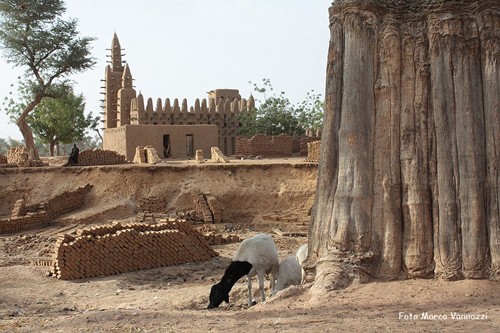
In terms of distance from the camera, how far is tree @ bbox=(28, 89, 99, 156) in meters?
48.1

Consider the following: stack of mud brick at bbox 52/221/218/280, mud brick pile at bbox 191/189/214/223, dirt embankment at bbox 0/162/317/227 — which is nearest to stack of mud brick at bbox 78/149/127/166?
dirt embankment at bbox 0/162/317/227

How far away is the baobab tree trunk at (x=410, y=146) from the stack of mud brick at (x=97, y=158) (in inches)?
737

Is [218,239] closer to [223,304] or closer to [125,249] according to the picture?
[125,249]

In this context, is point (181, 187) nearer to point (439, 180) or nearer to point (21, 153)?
point (21, 153)

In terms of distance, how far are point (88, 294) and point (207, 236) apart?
6.12m

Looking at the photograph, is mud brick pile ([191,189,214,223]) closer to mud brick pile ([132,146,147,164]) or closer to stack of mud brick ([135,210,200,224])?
stack of mud brick ([135,210,200,224])

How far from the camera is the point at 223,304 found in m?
10.6

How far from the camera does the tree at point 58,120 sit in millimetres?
48062

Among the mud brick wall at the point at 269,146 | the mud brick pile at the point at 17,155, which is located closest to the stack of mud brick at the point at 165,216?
the mud brick pile at the point at 17,155

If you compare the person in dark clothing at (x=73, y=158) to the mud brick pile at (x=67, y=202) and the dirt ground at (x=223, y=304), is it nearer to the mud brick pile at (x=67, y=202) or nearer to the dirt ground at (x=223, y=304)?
the mud brick pile at (x=67, y=202)

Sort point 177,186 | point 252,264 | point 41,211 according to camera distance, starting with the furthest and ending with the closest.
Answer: point 177,186 < point 41,211 < point 252,264

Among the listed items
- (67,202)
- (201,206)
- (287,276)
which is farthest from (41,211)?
(287,276)

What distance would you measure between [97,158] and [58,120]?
2316 centimetres

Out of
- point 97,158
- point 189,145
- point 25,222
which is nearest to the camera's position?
point 25,222
